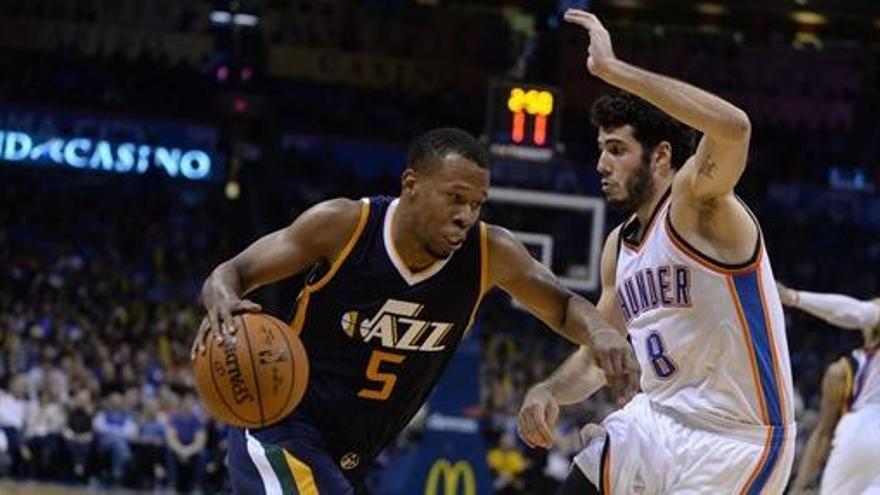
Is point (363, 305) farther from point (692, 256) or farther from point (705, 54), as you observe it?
point (705, 54)

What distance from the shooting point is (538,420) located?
4.57m

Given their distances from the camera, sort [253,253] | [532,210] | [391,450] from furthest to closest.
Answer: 1. [391,450]
2. [532,210]
3. [253,253]

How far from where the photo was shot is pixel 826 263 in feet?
78.5

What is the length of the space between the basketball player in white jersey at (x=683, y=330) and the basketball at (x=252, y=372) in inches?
30.0

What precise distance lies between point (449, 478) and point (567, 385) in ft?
22.1

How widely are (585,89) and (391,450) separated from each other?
8.64m

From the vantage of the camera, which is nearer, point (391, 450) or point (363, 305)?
point (363, 305)

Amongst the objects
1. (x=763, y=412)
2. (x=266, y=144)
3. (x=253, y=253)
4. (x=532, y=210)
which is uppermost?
(x=253, y=253)

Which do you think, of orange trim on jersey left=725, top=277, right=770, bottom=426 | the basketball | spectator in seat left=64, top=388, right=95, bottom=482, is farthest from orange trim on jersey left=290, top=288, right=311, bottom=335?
spectator in seat left=64, top=388, right=95, bottom=482

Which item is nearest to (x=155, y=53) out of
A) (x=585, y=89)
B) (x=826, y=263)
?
(x=585, y=89)

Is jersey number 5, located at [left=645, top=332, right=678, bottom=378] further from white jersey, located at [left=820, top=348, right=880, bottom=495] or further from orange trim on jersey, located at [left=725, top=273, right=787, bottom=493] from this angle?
white jersey, located at [left=820, top=348, right=880, bottom=495]

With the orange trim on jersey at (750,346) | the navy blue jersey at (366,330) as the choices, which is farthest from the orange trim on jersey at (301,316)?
the orange trim on jersey at (750,346)

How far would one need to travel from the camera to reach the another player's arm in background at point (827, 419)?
810cm

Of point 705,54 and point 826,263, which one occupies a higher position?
point 705,54
